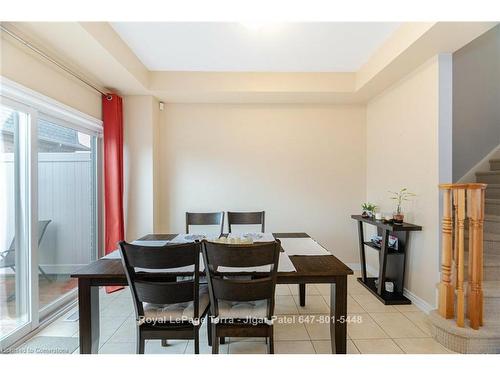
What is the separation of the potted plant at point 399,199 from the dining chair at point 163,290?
7.02 ft

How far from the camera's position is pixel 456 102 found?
119 inches

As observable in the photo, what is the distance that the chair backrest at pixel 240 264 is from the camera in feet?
4.55

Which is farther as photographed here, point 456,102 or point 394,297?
point 456,102

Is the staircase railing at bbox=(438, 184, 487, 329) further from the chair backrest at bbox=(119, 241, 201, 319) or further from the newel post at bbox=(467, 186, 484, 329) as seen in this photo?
the chair backrest at bbox=(119, 241, 201, 319)

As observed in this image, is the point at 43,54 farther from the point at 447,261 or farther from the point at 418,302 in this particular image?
the point at 418,302

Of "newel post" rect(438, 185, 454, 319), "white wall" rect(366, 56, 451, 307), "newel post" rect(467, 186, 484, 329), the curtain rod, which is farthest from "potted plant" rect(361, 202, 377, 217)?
the curtain rod

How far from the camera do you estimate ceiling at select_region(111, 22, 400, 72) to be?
2.25 meters

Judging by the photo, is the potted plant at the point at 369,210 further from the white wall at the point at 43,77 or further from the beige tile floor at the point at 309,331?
the white wall at the point at 43,77

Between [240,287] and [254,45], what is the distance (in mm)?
2256

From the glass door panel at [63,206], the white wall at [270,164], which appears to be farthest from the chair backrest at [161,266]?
the white wall at [270,164]

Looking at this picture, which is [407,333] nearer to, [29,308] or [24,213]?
[29,308]

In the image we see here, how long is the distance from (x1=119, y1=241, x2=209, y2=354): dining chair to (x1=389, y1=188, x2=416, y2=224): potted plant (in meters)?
2.14
